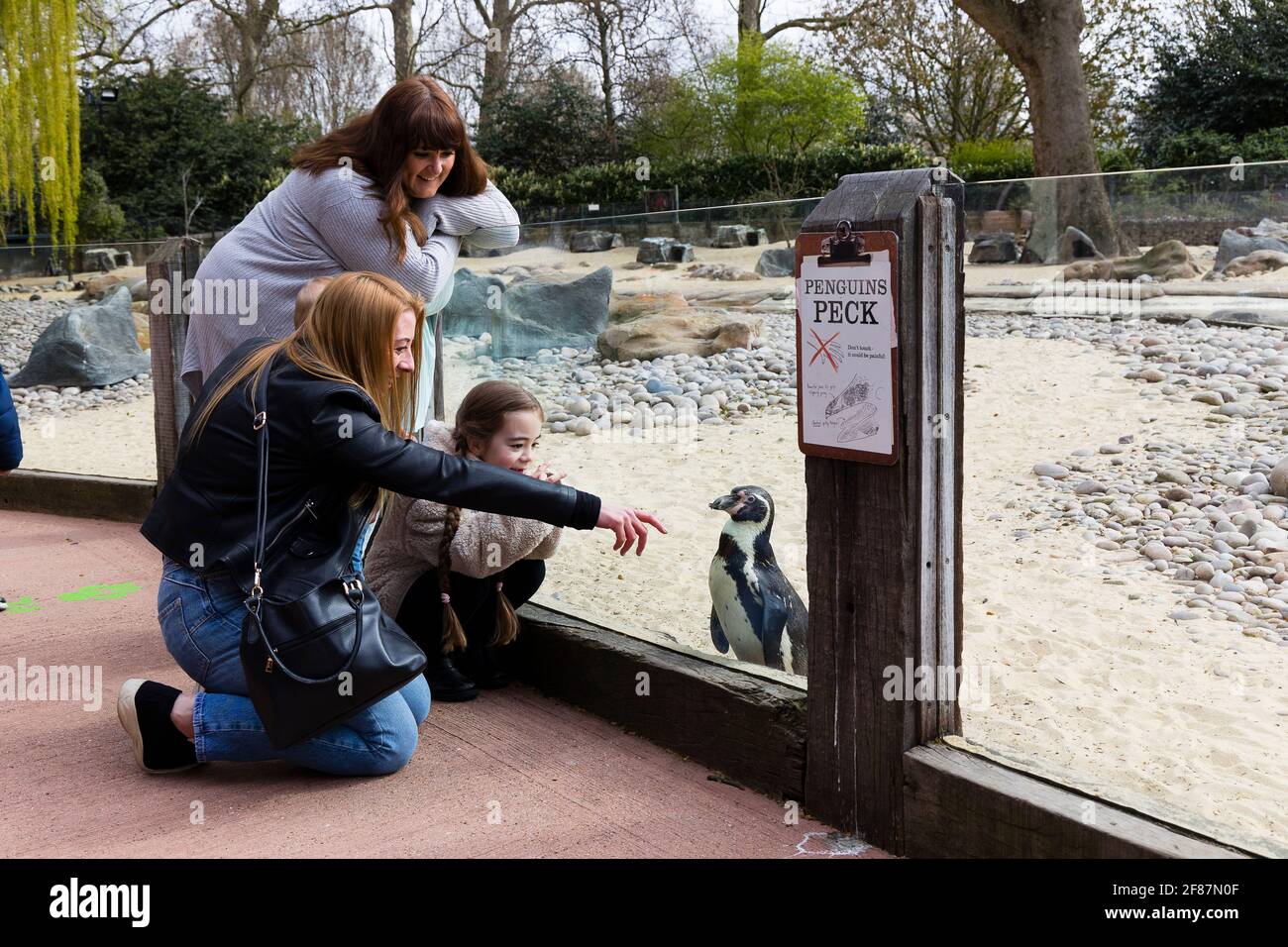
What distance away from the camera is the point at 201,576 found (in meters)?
2.97

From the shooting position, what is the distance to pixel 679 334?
17.9 feet

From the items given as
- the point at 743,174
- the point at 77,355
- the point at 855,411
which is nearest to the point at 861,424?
the point at 855,411

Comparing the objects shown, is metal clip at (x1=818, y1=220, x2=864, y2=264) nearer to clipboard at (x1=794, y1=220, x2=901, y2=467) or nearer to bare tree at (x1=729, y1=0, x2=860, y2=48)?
clipboard at (x1=794, y1=220, x2=901, y2=467)

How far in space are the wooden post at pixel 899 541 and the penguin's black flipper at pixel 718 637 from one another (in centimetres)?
100

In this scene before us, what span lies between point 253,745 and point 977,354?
5.11 m

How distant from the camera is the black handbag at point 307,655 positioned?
2.69 m

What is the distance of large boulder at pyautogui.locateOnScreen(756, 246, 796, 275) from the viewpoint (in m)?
5.01

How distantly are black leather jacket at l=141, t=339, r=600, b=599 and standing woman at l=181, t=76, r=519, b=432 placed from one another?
56 centimetres

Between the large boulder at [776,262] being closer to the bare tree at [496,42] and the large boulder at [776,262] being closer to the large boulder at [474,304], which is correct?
the large boulder at [474,304]

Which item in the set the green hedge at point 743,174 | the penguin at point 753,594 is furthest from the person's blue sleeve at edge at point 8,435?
the green hedge at point 743,174

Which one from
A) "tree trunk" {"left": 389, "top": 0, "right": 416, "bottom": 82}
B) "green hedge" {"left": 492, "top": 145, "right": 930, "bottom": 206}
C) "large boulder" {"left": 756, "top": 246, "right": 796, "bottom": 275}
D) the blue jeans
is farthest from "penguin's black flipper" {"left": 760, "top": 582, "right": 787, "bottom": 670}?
"tree trunk" {"left": 389, "top": 0, "right": 416, "bottom": 82}

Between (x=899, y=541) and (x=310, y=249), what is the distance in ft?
6.55
